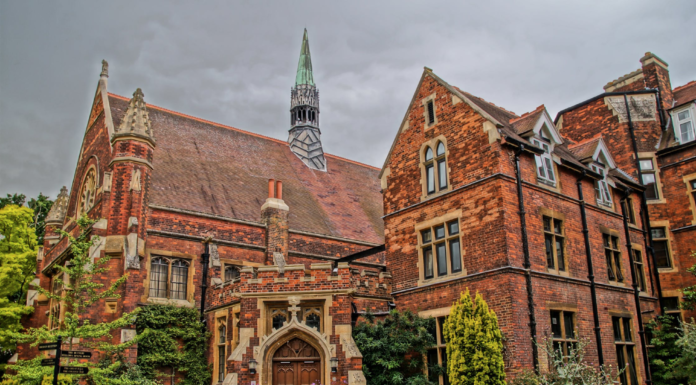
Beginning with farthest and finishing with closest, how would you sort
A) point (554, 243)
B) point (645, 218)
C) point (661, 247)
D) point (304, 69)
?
point (304, 69), point (645, 218), point (661, 247), point (554, 243)

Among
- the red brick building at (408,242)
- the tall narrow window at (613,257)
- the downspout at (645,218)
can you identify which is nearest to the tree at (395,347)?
the red brick building at (408,242)

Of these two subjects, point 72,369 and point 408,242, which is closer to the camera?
point 72,369

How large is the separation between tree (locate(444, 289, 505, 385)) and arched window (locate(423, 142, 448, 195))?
451cm

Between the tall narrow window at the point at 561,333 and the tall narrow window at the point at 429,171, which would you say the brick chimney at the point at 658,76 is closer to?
the tall narrow window at the point at 429,171

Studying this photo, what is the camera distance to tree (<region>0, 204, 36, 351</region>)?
27.2m

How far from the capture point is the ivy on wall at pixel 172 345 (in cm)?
1979

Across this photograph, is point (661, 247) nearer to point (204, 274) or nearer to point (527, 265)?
point (527, 265)

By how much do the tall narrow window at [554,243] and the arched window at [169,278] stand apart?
44.7ft

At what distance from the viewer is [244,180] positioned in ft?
93.4

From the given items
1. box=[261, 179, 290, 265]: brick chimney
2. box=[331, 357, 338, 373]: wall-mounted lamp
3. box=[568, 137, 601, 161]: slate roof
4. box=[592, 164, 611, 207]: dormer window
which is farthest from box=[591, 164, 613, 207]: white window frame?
box=[261, 179, 290, 265]: brick chimney

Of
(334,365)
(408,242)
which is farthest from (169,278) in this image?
(408,242)

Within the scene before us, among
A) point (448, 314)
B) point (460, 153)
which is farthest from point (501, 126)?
point (448, 314)

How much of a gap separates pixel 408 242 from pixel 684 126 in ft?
39.8

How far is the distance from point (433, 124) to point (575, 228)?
5.53m
